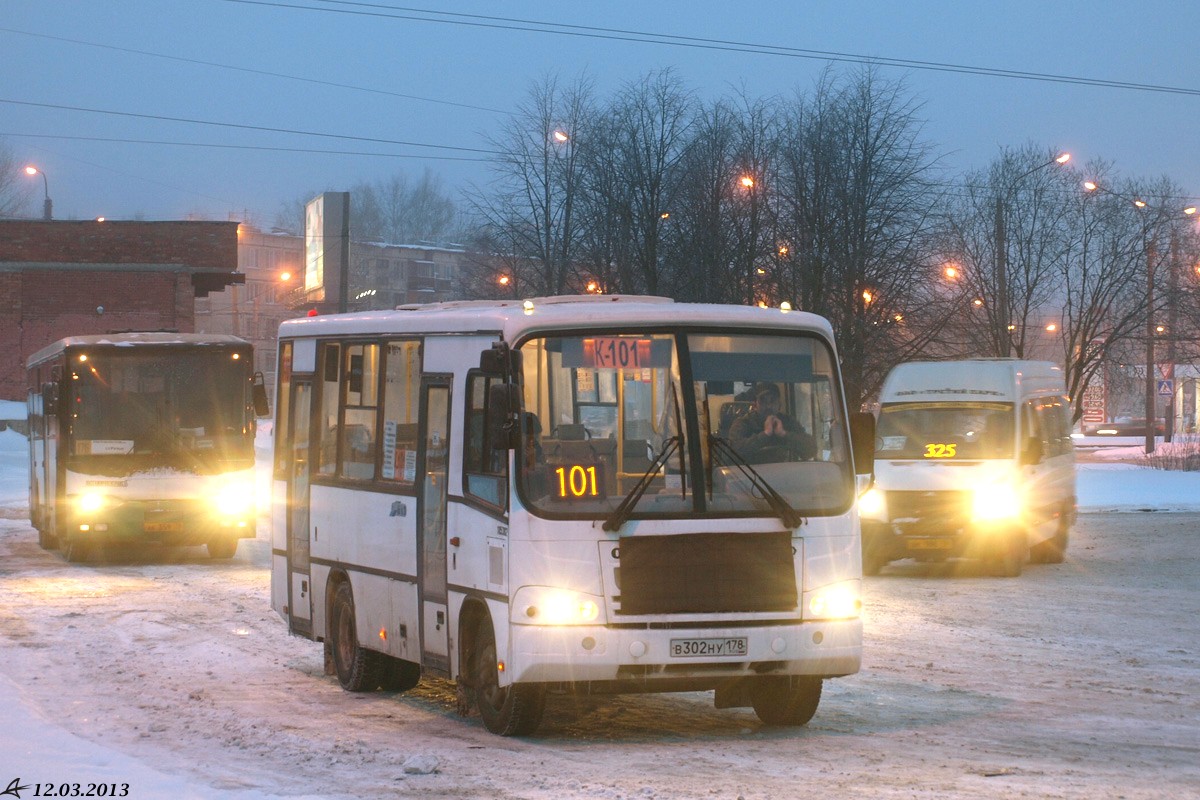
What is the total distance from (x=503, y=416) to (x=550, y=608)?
3.64ft

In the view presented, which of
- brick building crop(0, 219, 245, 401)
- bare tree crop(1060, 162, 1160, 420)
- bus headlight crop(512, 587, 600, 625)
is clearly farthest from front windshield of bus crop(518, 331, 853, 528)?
brick building crop(0, 219, 245, 401)

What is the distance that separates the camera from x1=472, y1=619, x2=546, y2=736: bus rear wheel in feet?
32.3

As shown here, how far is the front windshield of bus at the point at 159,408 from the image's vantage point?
23406 mm

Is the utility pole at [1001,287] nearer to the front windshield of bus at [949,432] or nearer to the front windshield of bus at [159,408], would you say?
the front windshield of bus at [949,432]

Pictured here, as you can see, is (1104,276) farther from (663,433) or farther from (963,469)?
(663,433)

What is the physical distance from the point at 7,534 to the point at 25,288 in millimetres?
30363

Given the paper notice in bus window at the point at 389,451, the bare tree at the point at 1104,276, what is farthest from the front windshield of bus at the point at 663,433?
the bare tree at the point at 1104,276

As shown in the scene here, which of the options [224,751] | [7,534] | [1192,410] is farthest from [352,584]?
[1192,410]

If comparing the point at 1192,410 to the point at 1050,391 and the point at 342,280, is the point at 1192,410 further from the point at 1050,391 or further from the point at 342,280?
the point at 1050,391

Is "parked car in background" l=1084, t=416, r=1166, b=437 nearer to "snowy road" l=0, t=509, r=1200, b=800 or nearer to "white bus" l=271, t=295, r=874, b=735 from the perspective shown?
"snowy road" l=0, t=509, r=1200, b=800

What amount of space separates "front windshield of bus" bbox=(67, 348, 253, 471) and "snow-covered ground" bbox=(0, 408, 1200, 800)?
505cm

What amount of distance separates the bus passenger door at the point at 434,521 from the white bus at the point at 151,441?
13.3 metres

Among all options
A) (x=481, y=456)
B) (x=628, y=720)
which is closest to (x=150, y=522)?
(x=628, y=720)

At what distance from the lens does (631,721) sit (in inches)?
423
